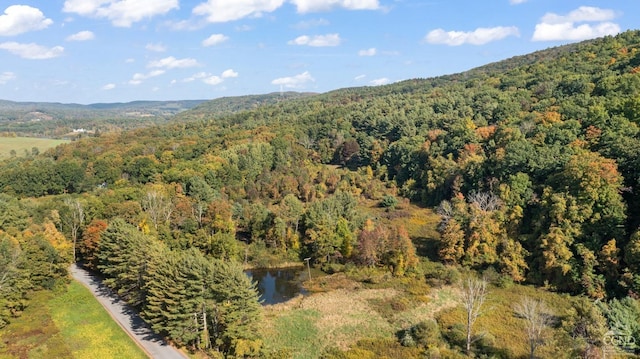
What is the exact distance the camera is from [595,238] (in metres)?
48.9

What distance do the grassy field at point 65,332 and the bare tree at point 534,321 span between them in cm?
3113

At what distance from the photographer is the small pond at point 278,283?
171ft

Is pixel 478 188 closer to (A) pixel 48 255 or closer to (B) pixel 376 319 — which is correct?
(B) pixel 376 319

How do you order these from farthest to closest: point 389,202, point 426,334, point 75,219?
point 389,202
point 75,219
point 426,334

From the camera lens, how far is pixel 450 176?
281ft

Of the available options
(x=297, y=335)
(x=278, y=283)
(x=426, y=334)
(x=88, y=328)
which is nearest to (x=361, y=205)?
(x=278, y=283)

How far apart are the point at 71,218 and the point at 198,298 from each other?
3879 cm

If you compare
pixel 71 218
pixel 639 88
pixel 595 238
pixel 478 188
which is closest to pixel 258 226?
pixel 71 218

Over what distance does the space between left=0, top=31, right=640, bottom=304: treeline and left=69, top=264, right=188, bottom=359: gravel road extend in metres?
10.4

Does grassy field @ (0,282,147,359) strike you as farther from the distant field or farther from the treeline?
the distant field

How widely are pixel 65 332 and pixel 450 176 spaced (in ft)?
228

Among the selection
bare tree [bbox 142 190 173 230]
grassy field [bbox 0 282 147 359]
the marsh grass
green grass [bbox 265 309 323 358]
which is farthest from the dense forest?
green grass [bbox 265 309 323 358]

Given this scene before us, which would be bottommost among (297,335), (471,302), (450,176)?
(297,335)

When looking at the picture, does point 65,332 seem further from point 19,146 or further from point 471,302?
point 19,146
